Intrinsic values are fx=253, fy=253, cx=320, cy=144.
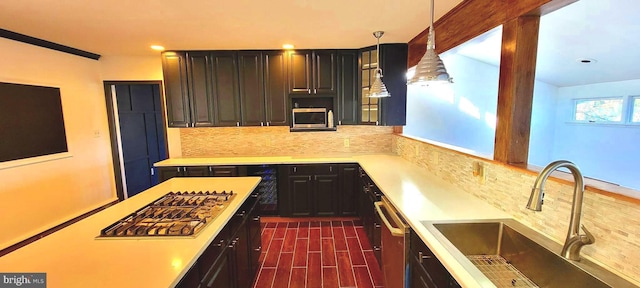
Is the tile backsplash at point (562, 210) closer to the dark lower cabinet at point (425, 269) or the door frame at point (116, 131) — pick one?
the dark lower cabinet at point (425, 269)

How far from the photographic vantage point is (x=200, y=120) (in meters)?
3.66

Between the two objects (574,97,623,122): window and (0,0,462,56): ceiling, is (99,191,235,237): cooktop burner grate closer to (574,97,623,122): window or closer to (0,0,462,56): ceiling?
(0,0,462,56): ceiling

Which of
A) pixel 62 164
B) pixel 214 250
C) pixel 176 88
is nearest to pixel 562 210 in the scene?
pixel 214 250

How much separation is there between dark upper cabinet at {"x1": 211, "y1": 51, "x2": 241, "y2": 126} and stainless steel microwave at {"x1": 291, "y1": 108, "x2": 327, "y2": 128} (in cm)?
83

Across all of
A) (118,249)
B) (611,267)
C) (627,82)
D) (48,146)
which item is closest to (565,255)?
(611,267)

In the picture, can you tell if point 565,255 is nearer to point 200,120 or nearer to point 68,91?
point 200,120

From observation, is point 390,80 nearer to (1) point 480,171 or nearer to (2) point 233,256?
(1) point 480,171

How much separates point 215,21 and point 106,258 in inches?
81.7

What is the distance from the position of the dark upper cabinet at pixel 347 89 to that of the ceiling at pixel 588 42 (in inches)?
55.2

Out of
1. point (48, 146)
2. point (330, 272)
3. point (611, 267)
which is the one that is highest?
point (48, 146)

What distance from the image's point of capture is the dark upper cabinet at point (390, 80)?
10.7 ft

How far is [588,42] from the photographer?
2875 mm

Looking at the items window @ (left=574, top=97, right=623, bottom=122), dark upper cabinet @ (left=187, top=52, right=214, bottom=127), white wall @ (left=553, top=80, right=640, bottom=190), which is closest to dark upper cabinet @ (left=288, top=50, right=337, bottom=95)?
dark upper cabinet @ (left=187, top=52, right=214, bottom=127)

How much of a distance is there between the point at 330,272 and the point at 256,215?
0.90 m
